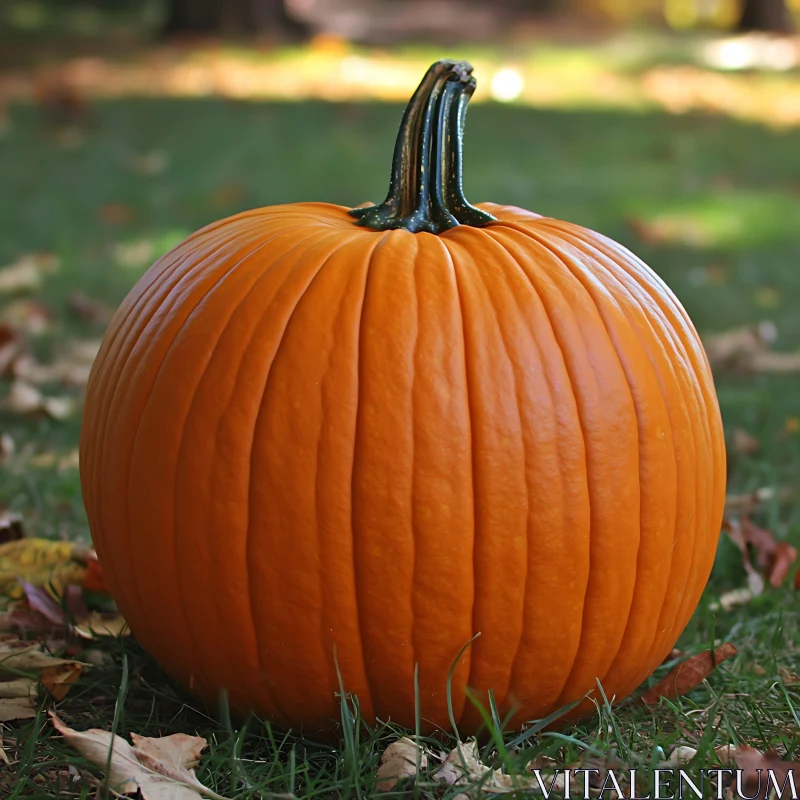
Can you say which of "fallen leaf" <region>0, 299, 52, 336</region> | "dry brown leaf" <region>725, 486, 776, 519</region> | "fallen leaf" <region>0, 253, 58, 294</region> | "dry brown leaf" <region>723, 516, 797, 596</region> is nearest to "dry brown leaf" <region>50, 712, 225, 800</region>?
"dry brown leaf" <region>723, 516, 797, 596</region>

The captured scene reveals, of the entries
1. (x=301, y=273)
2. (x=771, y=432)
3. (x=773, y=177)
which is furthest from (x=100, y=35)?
(x=301, y=273)

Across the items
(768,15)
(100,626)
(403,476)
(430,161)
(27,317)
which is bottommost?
(100,626)

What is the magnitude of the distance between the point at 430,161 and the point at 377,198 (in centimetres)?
437

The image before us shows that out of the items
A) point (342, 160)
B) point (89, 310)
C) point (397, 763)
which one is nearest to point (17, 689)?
point (397, 763)

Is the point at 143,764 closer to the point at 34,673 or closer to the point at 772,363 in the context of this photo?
the point at 34,673

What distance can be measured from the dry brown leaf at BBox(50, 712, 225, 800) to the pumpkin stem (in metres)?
1.04

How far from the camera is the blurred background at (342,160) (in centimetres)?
399

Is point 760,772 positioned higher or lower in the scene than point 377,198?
lower

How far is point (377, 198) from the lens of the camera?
6.42m

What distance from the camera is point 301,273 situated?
192 cm

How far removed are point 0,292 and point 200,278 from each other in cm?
312

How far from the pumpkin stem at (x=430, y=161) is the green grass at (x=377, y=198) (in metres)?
0.97

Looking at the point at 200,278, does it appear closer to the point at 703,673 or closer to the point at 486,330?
the point at 486,330

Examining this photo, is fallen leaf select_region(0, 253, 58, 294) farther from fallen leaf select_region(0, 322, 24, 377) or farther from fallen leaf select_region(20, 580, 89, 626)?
fallen leaf select_region(20, 580, 89, 626)
